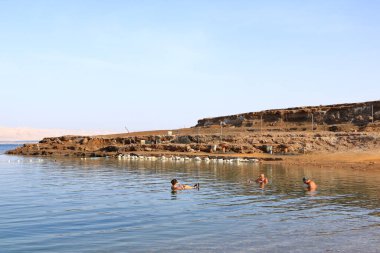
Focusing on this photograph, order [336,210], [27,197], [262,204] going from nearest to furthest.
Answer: [336,210]
[262,204]
[27,197]

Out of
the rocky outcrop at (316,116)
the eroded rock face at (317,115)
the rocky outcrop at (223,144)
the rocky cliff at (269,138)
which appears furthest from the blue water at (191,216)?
the eroded rock face at (317,115)

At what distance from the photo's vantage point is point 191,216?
16875 mm

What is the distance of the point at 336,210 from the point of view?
1819 centimetres

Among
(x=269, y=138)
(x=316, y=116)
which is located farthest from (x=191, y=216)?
(x=316, y=116)

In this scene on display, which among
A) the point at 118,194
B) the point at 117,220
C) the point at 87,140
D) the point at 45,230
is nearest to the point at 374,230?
the point at 117,220

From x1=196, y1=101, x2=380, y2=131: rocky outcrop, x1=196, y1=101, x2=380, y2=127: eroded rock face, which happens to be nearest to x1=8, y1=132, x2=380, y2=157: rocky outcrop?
x1=196, y1=101, x2=380, y2=131: rocky outcrop

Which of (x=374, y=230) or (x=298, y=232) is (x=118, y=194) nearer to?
(x=298, y=232)

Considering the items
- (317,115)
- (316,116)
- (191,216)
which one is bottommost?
(191,216)

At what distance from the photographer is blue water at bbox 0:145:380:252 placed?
1258 centimetres

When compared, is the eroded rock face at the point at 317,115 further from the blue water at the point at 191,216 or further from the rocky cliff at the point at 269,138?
the blue water at the point at 191,216

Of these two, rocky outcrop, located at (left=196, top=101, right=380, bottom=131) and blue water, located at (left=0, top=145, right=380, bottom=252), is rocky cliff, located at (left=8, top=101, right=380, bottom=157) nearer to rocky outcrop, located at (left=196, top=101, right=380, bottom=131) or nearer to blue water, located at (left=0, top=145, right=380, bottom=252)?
rocky outcrop, located at (left=196, top=101, right=380, bottom=131)

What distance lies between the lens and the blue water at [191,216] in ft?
41.3

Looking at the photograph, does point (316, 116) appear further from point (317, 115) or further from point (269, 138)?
point (269, 138)

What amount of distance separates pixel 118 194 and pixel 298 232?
37.8ft
